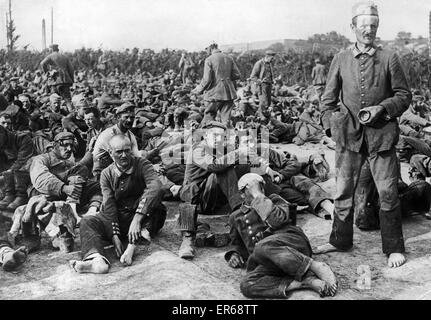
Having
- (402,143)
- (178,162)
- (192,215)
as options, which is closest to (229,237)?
(192,215)

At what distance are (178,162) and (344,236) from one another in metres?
2.89

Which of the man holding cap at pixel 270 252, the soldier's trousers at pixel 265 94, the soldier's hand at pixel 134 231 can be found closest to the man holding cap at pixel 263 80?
the soldier's trousers at pixel 265 94

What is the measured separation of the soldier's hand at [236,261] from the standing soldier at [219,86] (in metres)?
5.71

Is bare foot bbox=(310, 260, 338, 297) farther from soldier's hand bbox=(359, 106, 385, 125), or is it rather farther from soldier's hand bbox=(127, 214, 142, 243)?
soldier's hand bbox=(127, 214, 142, 243)

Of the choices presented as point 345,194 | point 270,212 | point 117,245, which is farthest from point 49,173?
point 345,194

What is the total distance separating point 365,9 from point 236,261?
225cm

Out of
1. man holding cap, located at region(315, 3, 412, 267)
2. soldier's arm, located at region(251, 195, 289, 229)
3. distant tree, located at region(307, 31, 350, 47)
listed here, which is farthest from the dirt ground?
distant tree, located at region(307, 31, 350, 47)

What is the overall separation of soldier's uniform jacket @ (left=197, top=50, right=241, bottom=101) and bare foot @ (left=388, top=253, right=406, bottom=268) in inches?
239

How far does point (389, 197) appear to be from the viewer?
4.34 m

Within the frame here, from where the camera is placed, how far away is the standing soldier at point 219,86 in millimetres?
9992

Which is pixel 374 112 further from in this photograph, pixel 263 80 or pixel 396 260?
pixel 263 80

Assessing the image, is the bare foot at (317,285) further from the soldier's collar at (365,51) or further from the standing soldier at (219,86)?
the standing soldier at (219,86)

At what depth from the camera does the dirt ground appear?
3838 mm

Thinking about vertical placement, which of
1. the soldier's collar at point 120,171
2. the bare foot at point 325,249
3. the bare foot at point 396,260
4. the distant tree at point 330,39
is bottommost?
the bare foot at point 325,249
